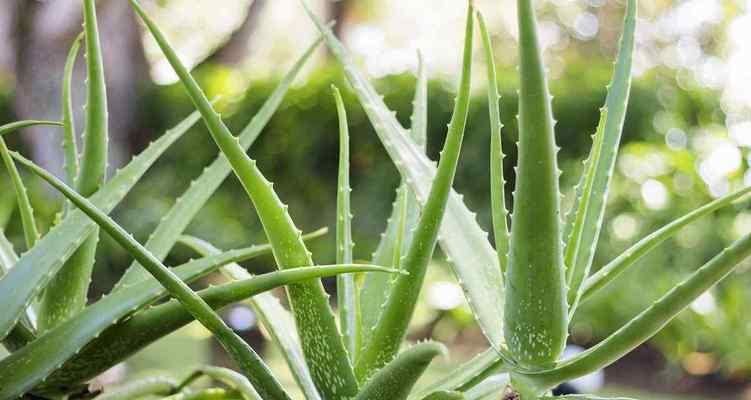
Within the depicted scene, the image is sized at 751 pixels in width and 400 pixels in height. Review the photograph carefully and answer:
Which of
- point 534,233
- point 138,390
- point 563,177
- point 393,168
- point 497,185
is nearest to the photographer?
point 534,233

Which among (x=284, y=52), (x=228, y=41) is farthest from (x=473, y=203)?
(x=284, y=52)

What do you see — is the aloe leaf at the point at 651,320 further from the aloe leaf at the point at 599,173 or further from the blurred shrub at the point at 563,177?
the blurred shrub at the point at 563,177

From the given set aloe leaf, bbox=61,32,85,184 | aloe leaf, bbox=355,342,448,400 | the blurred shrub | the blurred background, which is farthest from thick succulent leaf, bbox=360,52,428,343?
the blurred shrub

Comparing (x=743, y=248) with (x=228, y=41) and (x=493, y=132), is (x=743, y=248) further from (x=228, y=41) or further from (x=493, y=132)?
(x=228, y=41)

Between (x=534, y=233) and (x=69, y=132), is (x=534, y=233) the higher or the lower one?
the lower one

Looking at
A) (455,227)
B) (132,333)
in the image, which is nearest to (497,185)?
(455,227)

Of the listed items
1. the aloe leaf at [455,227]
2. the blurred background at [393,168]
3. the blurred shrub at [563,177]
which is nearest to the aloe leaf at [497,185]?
the aloe leaf at [455,227]

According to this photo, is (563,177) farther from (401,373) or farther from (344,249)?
(401,373)
